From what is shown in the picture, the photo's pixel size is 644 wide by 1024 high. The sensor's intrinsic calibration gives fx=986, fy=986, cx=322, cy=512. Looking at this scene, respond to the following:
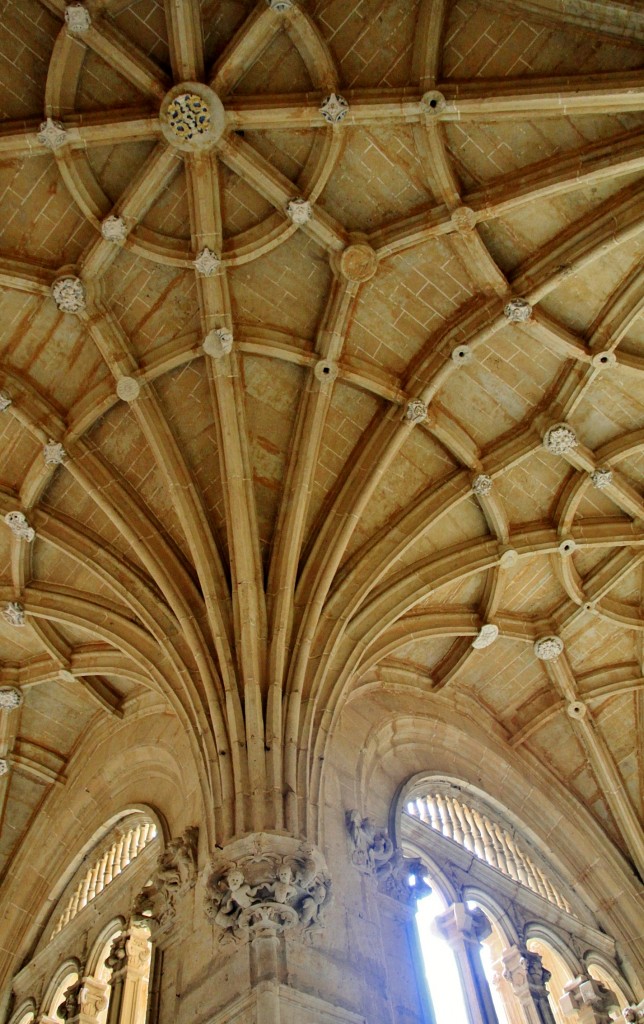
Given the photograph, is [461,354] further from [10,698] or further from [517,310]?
[10,698]

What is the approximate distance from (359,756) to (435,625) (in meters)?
2.86

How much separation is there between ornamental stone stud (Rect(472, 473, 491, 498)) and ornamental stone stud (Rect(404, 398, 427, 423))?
145 centimetres

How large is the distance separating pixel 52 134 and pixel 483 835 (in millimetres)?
12784

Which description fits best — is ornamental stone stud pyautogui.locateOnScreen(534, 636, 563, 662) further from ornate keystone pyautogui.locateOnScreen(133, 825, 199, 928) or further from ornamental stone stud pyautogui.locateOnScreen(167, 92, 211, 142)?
ornamental stone stud pyautogui.locateOnScreen(167, 92, 211, 142)

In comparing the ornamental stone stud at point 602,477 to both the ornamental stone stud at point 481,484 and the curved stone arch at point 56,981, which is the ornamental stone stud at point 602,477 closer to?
the ornamental stone stud at point 481,484

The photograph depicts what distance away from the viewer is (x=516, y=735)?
18359 millimetres

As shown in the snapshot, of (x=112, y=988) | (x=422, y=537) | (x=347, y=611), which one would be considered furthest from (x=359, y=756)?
(x=112, y=988)

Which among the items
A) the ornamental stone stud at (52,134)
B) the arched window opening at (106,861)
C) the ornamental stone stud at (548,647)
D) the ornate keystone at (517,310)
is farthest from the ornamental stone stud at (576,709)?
the ornamental stone stud at (52,134)

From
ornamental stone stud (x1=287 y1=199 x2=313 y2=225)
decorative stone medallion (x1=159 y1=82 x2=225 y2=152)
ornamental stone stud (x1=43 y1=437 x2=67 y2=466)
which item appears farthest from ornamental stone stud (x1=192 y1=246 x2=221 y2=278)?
ornamental stone stud (x1=43 y1=437 x2=67 y2=466)

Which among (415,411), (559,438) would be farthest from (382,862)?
(559,438)

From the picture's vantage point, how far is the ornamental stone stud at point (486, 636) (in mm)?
17062

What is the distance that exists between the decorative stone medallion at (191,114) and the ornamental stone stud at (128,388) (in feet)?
10.9

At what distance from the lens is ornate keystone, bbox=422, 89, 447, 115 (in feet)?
42.4

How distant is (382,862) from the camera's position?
1364 cm
